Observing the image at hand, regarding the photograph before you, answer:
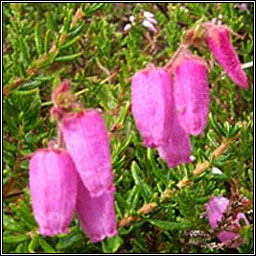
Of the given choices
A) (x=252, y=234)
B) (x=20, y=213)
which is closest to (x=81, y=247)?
(x=20, y=213)

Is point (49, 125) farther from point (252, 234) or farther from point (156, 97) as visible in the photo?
point (156, 97)

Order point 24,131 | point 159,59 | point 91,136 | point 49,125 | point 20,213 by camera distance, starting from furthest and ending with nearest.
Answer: point 159,59 < point 49,125 < point 24,131 < point 20,213 < point 91,136

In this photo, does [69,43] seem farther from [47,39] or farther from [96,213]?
[96,213]

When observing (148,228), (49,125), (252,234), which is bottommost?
(148,228)

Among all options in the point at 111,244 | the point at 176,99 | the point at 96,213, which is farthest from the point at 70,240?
the point at 176,99

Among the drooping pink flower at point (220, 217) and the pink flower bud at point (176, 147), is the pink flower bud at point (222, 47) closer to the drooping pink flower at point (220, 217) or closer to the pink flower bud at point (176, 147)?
the pink flower bud at point (176, 147)

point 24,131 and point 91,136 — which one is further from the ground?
point 91,136

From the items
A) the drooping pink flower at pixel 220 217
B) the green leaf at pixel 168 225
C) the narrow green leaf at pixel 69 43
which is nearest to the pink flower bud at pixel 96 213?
the green leaf at pixel 168 225
